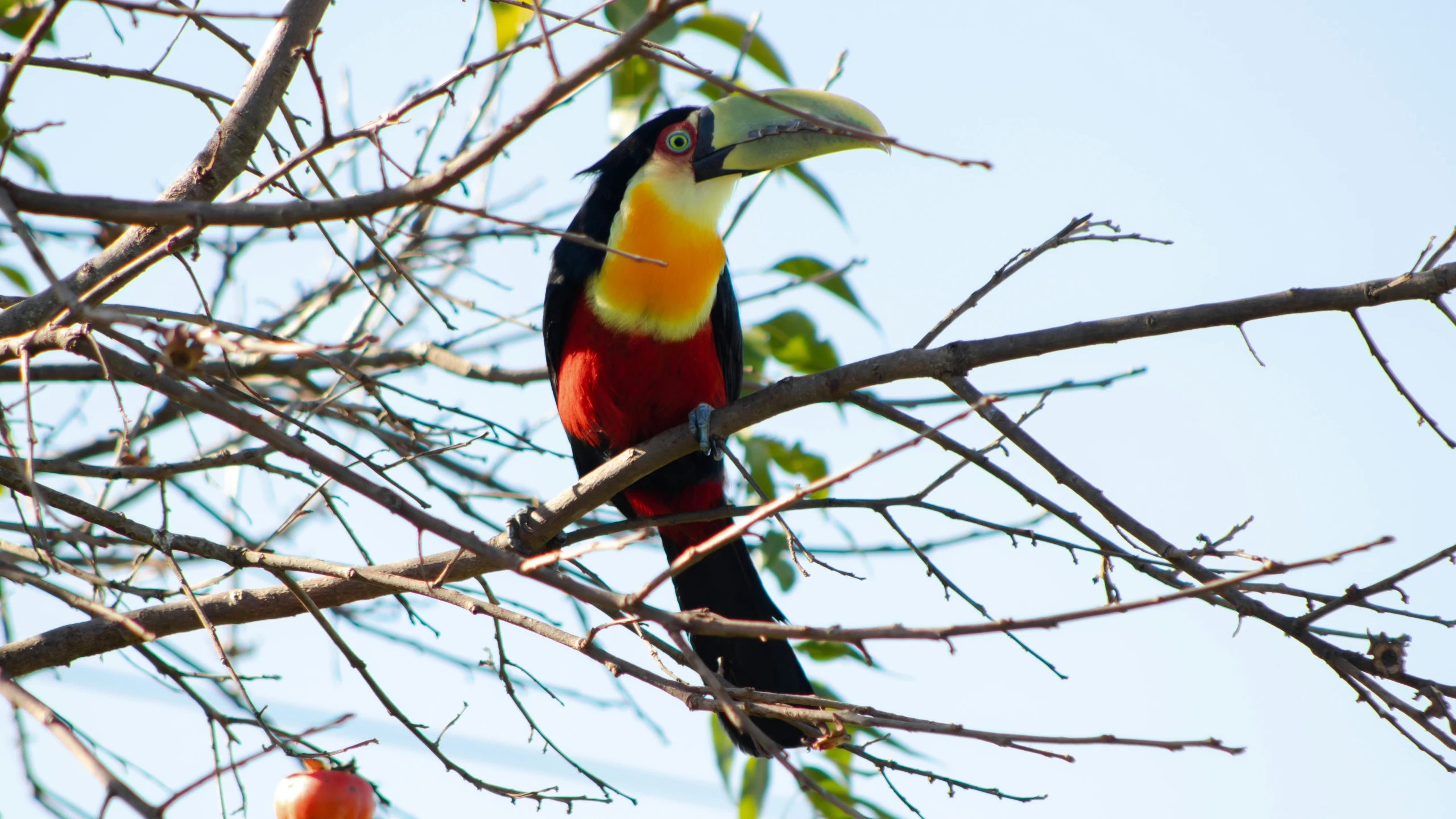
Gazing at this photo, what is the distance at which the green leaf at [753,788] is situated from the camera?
4289 millimetres

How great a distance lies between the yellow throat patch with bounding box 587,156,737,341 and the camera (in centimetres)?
407

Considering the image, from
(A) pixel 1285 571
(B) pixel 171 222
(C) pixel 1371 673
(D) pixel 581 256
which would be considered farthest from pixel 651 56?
(D) pixel 581 256

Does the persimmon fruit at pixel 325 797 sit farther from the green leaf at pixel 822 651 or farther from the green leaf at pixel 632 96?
the green leaf at pixel 632 96

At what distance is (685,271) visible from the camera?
4145mm

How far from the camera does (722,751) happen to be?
4395 millimetres

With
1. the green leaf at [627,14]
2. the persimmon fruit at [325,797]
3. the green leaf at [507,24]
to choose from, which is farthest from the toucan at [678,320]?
the persimmon fruit at [325,797]

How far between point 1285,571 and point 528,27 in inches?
107

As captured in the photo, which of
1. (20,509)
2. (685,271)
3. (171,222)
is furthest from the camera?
(685,271)

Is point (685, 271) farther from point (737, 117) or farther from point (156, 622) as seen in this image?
point (156, 622)

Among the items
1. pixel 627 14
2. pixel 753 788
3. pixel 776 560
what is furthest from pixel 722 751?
pixel 627 14

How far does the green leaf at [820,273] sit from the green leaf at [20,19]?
104 inches

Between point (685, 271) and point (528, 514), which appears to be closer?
point (528, 514)

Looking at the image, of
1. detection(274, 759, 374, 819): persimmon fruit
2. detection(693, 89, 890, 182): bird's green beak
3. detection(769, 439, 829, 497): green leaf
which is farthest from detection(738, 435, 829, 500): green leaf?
detection(274, 759, 374, 819): persimmon fruit

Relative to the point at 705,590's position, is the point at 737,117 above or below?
above
